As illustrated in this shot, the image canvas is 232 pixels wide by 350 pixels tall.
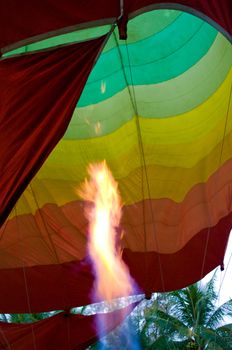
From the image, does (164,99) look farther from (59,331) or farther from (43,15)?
(59,331)

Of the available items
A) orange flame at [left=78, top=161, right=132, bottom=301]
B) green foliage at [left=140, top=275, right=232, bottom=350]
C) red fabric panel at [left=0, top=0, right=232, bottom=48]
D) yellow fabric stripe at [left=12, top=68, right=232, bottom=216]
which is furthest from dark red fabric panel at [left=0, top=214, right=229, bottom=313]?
green foliage at [left=140, top=275, right=232, bottom=350]

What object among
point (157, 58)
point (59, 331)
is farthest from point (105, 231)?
point (157, 58)

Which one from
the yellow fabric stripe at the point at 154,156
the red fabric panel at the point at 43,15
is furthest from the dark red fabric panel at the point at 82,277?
the red fabric panel at the point at 43,15

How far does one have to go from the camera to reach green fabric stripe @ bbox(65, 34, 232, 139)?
4719 mm

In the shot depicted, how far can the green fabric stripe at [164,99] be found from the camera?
4.72 m

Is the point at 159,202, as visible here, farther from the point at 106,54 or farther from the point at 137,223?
the point at 106,54

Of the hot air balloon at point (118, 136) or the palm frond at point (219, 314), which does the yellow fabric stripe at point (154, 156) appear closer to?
the hot air balloon at point (118, 136)

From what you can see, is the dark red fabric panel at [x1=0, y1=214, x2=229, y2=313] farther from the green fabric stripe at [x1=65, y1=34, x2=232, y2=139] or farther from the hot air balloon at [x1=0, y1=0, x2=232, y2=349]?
the green fabric stripe at [x1=65, y1=34, x2=232, y2=139]

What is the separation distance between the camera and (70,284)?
20.1 ft

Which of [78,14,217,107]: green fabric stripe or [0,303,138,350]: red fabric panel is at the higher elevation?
[78,14,217,107]: green fabric stripe

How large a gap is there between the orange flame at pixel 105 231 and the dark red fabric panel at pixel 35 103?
2.13 meters

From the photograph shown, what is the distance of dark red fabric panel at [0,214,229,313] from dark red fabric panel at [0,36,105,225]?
9.09ft

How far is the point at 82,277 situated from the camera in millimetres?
6113

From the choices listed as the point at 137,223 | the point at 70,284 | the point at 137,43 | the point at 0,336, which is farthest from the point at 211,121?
the point at 0,336
